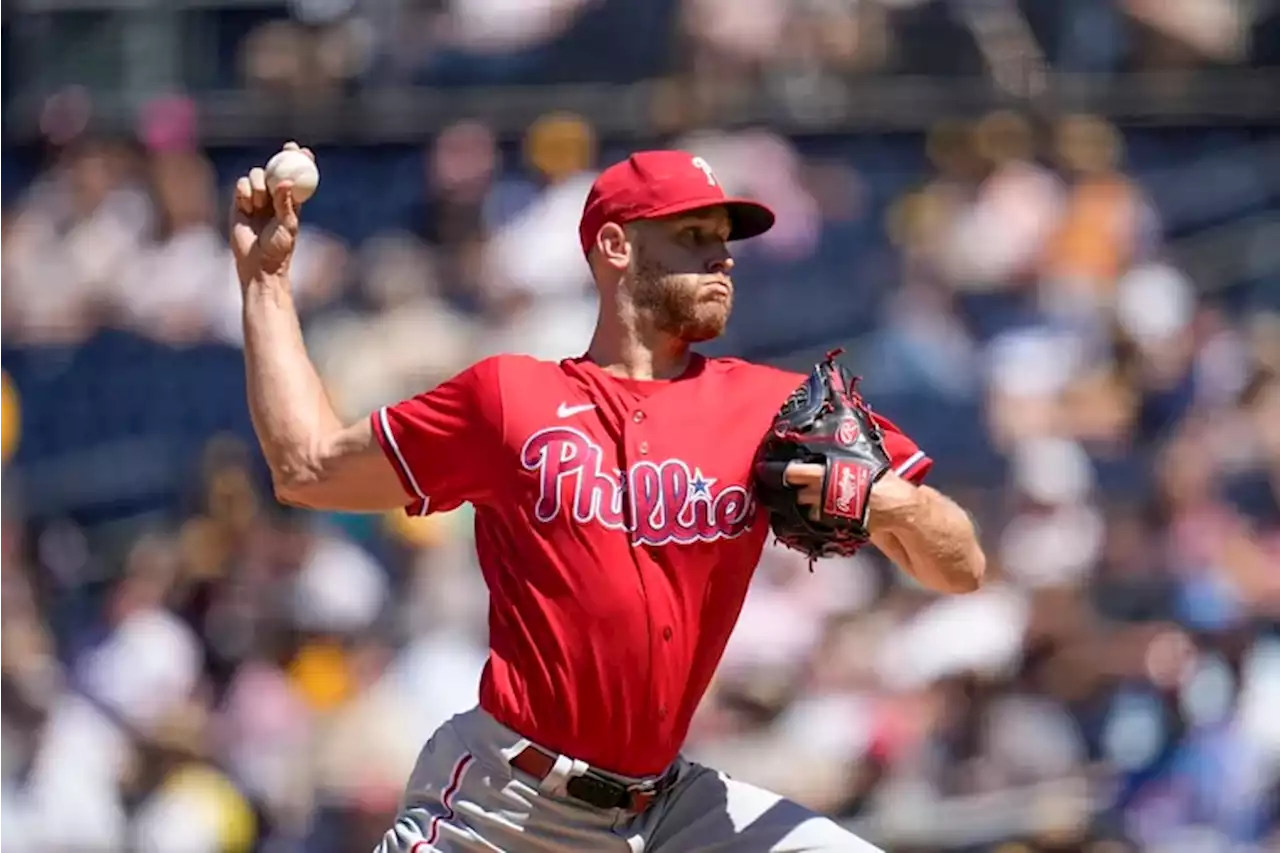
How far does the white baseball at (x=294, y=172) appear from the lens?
461 centimetres

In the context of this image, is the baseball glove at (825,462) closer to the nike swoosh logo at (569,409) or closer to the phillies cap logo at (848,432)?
the phillies cap logo at (848,432)

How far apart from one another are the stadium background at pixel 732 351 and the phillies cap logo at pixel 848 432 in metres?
3.65

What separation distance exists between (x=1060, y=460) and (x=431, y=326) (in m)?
2.69

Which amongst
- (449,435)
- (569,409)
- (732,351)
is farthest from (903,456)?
(732,351)

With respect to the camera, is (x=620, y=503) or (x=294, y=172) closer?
(x=620, y=503)

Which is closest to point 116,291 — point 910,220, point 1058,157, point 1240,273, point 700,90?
point 700,90

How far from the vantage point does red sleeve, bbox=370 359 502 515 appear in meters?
4.46

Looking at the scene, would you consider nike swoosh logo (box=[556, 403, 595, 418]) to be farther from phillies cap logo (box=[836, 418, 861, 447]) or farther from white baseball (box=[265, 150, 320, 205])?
white baseball (box=[265, 150, 320, 205])

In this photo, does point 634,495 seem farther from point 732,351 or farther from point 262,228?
point 732,351

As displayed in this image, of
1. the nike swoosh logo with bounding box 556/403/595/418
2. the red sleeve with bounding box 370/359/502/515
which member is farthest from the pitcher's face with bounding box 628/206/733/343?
the red sleeve with bounding box 370/359/502/515

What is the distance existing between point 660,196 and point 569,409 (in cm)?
48

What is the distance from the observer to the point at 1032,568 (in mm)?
8312

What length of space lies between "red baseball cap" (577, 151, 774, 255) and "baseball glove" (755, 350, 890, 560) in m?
0.41

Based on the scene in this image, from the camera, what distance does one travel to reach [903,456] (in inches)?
179
